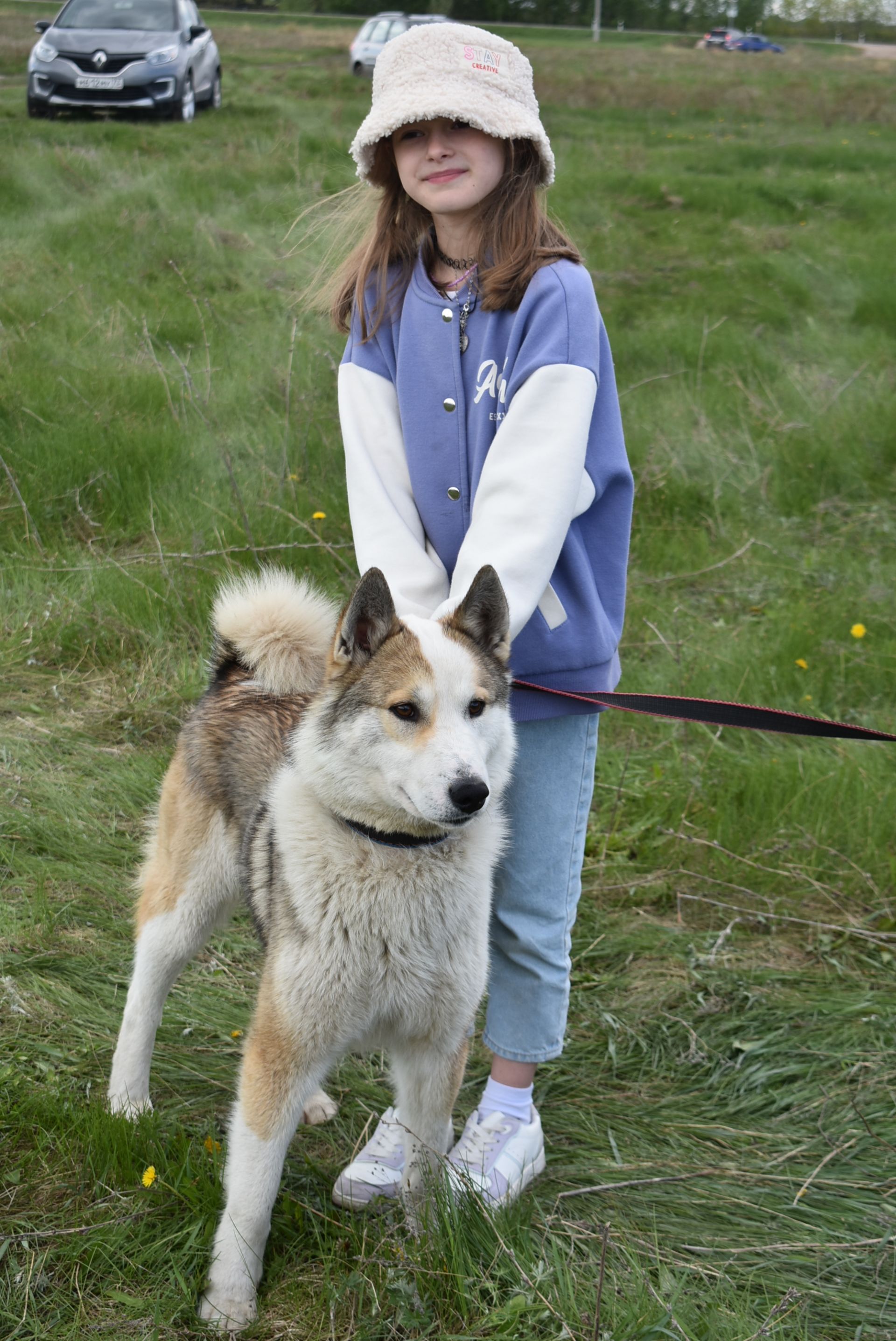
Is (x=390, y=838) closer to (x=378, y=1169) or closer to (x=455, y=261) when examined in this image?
(x=378, y=1169)

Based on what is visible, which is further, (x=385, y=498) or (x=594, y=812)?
(x=594, y=812)

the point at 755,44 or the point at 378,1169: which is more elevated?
the point at 755,44

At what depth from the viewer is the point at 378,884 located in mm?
1986

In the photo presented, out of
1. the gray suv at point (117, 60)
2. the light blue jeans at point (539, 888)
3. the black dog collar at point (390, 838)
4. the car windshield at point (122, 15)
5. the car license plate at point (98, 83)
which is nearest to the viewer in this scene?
the black dog collar at point (390, 838)

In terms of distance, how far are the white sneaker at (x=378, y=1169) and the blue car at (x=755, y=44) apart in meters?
39.6

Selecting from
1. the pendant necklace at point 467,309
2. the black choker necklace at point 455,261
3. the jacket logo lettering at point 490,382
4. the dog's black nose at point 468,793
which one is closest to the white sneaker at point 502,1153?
the dog's black nose at point 468,793

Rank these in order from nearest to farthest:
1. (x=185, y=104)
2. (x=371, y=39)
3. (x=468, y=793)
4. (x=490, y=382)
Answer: (x=468, y=793) → (x=490, y=382) → (x=185, y=104) → (x=371, y=39)

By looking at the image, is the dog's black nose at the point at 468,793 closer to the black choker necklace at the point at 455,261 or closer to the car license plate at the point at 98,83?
the black choker necklace at the point at 455,261

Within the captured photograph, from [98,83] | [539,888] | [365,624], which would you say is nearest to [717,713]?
[539,888]

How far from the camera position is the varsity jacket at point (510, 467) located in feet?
6.73

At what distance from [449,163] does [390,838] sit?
1.35m

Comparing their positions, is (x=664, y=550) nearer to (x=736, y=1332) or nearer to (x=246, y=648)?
(x=246, y=648)

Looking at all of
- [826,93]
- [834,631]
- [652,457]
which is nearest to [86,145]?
[652,457]

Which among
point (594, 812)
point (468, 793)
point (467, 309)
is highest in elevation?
point (467, 309)
